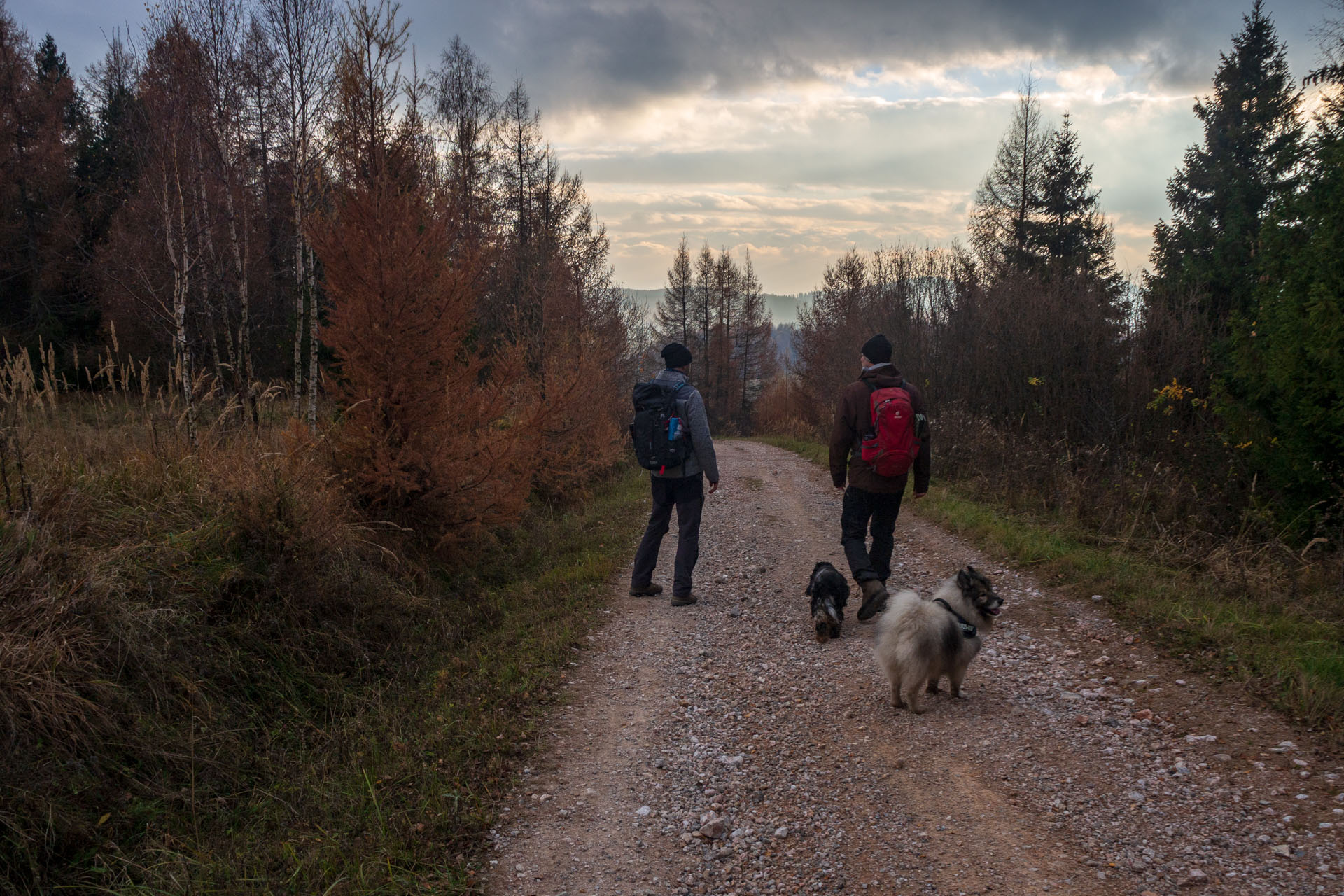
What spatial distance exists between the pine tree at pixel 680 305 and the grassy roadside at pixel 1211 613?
1810 inches

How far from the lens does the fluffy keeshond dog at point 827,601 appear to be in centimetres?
602

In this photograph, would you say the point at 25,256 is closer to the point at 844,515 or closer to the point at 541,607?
the point at 541,607

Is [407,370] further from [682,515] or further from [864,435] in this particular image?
[864,435]

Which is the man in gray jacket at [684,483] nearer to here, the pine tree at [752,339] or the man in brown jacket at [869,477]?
the man in brown jacket at [869,477]

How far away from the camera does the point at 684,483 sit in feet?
22.9

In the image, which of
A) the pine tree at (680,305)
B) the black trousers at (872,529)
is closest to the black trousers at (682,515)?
the black trousers at (872,529)

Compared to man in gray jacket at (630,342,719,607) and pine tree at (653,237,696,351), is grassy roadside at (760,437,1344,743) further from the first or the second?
pine tree at (653,237,696,351)

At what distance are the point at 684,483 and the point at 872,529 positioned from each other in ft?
5.98

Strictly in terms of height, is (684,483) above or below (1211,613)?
above

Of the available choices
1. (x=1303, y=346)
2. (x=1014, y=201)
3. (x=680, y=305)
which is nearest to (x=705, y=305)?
(x=680, y=305)

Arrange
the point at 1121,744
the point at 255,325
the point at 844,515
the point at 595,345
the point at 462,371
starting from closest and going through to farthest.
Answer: the point at 1121,744 → the point at 844,515 → the point at 462,371 → the point at 595,345 → the point at 255,325

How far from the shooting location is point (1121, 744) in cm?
413

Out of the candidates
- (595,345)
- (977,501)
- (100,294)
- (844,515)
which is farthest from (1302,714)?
(100,294)

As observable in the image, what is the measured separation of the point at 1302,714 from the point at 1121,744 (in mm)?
1086
